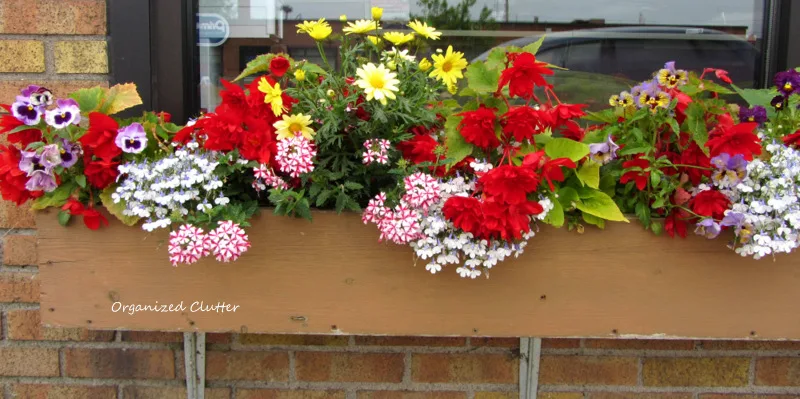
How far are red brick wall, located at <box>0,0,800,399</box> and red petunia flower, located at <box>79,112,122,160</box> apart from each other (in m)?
0.54

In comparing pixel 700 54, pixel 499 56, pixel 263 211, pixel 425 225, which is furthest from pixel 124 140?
pixel 700 54

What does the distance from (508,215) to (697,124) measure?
14.0 inches

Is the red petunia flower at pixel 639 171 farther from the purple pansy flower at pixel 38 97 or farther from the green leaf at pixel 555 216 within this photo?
the purple pansy flower at pixel 38 97

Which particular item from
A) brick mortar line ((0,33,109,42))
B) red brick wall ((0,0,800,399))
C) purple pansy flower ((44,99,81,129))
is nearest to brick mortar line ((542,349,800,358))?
red brick wall ((0,0,800,399))

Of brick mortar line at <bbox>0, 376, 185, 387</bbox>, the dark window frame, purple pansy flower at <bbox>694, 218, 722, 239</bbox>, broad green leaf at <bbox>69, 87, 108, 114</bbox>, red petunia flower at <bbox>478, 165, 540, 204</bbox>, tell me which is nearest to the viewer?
red petunia flower at <bbox>478, 165, 540, 204</bbox>

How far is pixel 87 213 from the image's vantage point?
39.9 inches

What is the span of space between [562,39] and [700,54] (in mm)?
322

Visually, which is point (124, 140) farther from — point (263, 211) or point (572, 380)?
point (572, 380)

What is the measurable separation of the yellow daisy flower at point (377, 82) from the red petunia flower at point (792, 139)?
2.15 ft

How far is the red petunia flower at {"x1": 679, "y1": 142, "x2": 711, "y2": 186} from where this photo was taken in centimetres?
100

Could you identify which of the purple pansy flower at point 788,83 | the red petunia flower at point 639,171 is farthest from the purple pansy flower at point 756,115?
the red petunia flower at point 639,171

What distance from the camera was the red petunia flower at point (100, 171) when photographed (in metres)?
1.00

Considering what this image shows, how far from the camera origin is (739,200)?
1.01 meters

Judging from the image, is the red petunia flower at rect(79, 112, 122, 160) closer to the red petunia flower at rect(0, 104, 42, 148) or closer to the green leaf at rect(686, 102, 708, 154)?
the red petunia flower at rect(0, 104, 42, 148)
